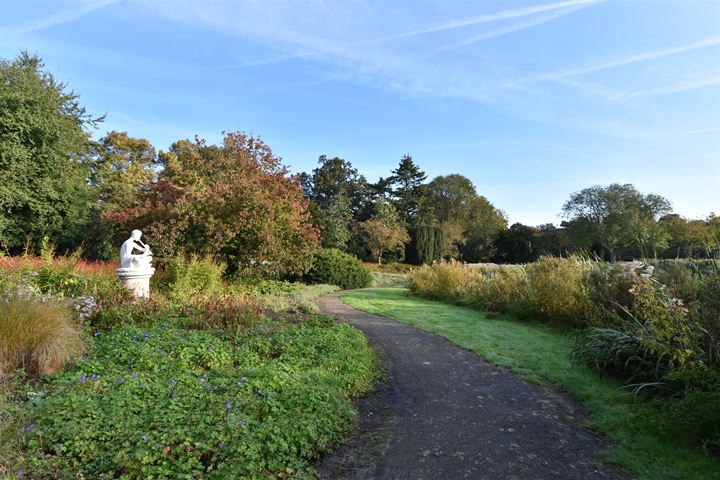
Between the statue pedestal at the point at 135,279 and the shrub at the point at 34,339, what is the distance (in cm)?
252

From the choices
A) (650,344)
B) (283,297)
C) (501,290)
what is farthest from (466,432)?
(283,297)

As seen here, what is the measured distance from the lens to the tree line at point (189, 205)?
10383 millimetres

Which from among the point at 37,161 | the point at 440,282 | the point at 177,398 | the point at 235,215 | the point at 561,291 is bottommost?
the point at 177,398

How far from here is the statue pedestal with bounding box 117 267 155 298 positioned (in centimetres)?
668

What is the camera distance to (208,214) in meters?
10.3

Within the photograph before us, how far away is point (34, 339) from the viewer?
3.74m

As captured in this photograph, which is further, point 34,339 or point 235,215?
point 235,215

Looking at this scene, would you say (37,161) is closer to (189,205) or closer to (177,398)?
(189,205)

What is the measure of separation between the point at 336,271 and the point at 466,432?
42.9 ft

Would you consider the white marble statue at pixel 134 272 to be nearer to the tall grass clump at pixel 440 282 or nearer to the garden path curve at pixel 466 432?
the garden path curve at pixel 466 432

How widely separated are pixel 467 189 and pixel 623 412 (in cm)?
4042

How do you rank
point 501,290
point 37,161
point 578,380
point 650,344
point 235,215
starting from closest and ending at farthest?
point 650,344, point 578,380, point 501,290, point 235,215, point 37,161

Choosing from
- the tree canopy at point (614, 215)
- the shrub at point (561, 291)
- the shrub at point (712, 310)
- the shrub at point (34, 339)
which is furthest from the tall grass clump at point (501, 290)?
the tree canopy at point (614, 215)

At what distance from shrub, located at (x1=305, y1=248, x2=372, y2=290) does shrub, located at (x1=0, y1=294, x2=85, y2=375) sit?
37.3 ft
